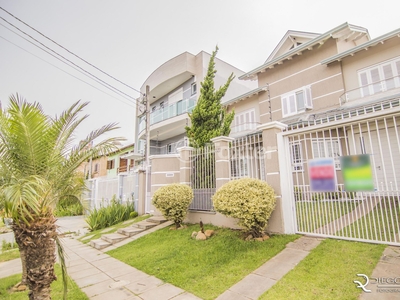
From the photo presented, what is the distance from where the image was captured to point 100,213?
1011cm

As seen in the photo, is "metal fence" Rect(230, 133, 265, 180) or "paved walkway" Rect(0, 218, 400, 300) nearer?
"paved walkway" Rect(0, 218, 400, 300)

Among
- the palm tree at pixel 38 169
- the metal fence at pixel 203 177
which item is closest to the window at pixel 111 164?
the metal fence at pixel 203 177

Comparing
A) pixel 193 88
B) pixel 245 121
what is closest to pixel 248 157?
pixel 245 121

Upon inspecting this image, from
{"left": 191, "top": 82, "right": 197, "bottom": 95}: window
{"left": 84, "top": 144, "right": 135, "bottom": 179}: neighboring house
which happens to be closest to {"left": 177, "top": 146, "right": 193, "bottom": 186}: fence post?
{"left": 191, "top": 82, "right": 197, "bottom": 95}: window

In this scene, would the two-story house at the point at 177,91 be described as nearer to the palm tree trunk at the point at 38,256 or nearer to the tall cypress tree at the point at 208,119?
the tall cypress tree at the point at 208,119

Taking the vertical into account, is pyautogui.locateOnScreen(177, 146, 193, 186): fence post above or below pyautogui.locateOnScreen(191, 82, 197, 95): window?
below

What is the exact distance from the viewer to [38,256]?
319 cm

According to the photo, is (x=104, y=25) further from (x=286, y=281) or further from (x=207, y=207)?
(x=286, y=281)

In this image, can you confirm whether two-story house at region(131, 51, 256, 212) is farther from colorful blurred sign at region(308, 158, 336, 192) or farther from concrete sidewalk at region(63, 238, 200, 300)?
colorful blurred sign at region(308, 158, 336, 192)

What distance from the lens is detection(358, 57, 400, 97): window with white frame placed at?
33.0 ft

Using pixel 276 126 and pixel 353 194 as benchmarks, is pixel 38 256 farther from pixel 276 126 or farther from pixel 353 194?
pixel 353 194

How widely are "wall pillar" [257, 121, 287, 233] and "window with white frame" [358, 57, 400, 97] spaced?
780 centimetres

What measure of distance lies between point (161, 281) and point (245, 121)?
532 inches

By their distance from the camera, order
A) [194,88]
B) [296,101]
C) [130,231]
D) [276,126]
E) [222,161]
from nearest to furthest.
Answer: [276,126], [222,161], [130,231], [296,101], [194,88]
